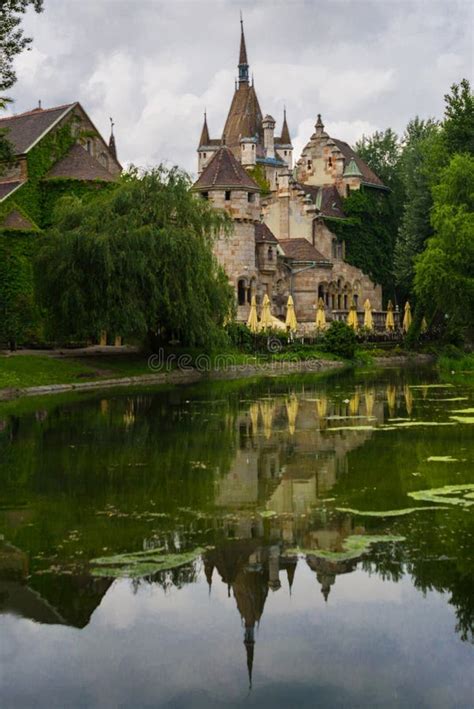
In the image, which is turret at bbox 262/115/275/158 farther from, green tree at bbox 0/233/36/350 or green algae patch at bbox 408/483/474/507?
green algae patch at bbox 408/483/474/507

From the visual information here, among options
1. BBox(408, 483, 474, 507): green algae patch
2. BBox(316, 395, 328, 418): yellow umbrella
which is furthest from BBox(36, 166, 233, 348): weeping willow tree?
BBox(408, 483, 474, 507): green algae patch

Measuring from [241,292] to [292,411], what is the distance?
3467 centimetres

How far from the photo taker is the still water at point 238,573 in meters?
8.52

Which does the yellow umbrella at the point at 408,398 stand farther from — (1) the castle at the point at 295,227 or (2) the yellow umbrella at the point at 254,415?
(1) the castle at the point at 295,227

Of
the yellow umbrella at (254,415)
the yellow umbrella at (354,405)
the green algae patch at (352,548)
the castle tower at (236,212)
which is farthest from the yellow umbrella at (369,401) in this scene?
the castle tower at (236,212)

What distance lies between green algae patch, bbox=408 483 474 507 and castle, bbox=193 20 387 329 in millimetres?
46316

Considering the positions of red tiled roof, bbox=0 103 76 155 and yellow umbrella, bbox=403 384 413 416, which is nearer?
yellow umbrella, bbox=403 384 413 416

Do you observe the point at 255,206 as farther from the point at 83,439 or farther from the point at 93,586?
the point at 93,586

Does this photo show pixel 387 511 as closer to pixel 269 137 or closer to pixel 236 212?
pixel 236 212

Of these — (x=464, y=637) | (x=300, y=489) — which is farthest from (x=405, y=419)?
(x=464, y=637)

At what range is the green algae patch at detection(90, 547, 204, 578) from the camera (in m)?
11.2

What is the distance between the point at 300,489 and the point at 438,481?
2330 mm

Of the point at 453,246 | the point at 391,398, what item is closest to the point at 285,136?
the point at 453,246

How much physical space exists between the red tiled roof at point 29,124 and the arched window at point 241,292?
14.8m
